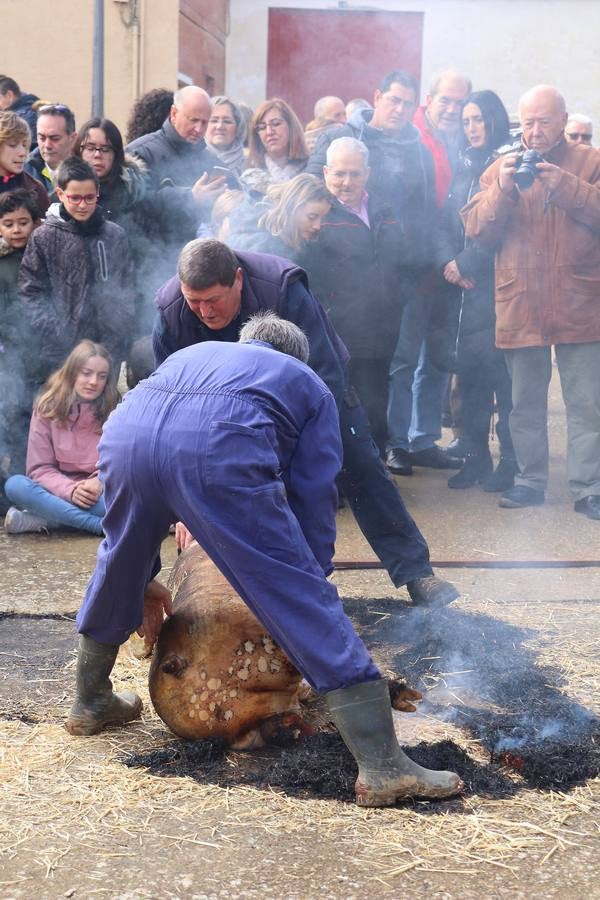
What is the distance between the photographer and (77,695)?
355 cm

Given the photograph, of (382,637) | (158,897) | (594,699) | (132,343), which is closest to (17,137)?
(132,343)

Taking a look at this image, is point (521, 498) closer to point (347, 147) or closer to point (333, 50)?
point (347, 147)

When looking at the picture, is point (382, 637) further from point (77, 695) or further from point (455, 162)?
point (455, 162)

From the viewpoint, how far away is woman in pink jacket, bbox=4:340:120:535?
5.80 m

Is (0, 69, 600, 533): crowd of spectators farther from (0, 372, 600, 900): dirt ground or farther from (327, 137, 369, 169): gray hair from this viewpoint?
(0, 372, 600, 900): dirt ground

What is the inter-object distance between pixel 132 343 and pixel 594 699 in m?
3.45

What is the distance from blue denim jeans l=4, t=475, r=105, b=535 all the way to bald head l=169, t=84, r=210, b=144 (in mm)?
2305

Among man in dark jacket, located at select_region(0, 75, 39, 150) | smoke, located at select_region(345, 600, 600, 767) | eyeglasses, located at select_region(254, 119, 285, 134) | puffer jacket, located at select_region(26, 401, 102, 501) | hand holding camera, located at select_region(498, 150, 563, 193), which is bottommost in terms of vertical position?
smoke, located at select_region(345, 600, 600, 767)

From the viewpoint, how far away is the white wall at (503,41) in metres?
6.52

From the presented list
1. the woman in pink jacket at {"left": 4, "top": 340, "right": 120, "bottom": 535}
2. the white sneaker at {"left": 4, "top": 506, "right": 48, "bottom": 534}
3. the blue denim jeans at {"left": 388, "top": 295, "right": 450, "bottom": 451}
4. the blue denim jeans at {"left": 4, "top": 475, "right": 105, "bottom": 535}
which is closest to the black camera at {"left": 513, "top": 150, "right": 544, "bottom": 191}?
the blue denim jeans at {"left": 388, "top": 295, "right": 450, "bottom": 451}

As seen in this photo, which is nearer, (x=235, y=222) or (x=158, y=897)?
(x=158, y=897)

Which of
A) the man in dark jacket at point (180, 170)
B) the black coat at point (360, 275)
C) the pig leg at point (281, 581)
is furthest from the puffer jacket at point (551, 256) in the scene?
the pig leg at point (281, 581)

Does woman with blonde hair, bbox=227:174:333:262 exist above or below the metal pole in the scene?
below

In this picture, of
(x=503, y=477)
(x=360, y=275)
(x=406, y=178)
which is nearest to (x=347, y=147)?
(x=360, y=275)
